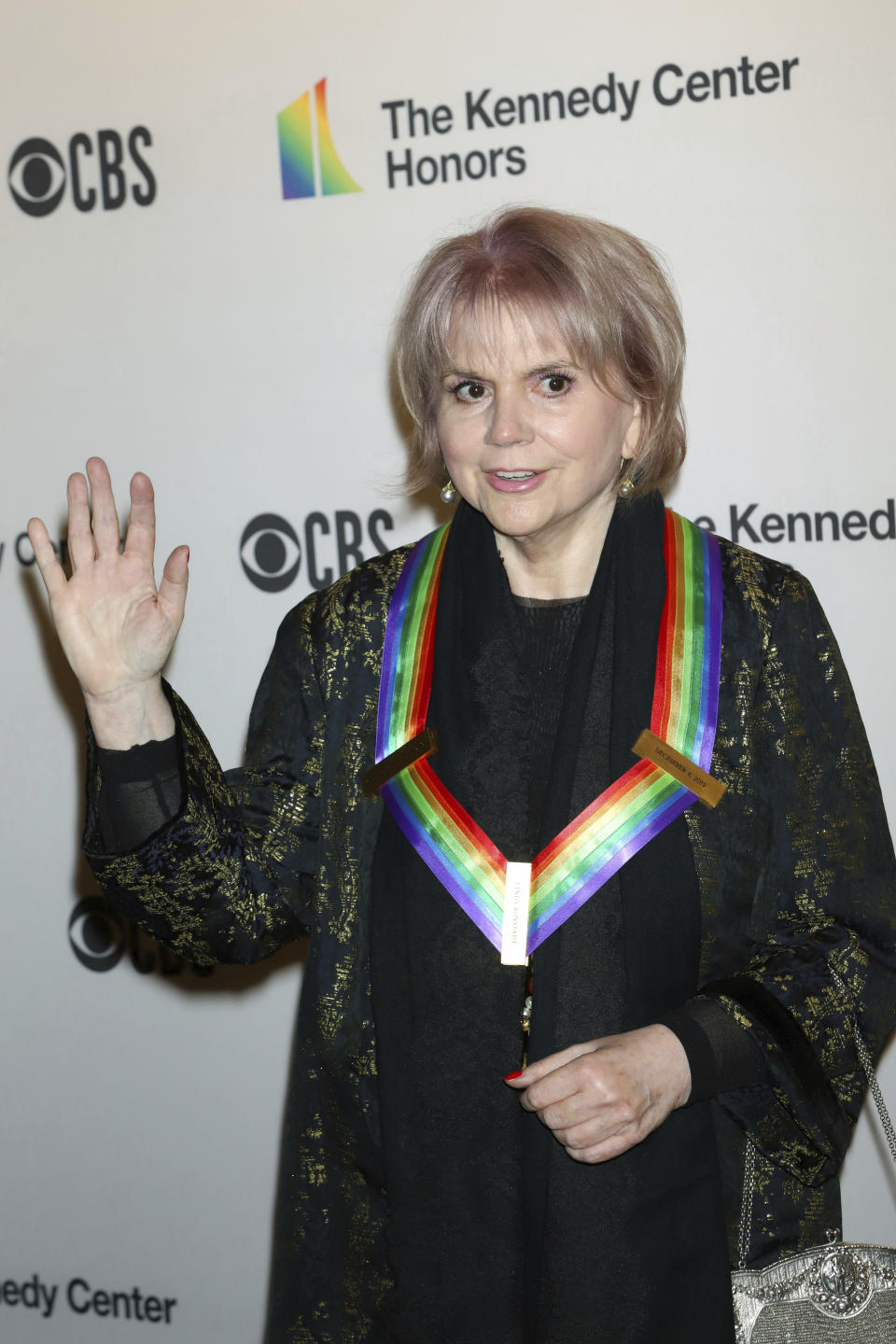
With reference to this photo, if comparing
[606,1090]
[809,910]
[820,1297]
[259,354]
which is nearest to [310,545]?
[259,354]

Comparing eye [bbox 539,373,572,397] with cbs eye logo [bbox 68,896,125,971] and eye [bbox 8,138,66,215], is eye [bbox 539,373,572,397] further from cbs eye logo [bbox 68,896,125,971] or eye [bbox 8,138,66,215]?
cbs eye logo [bbox 68,896,125,971]

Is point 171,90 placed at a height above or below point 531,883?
above

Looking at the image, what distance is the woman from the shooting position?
1.37m

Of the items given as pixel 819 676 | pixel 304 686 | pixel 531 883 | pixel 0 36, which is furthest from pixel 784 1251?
pixel 0 36

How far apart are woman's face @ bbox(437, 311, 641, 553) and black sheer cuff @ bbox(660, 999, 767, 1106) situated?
57 centimetres

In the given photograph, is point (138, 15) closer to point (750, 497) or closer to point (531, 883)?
point (750, 497)

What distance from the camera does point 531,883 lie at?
142cm

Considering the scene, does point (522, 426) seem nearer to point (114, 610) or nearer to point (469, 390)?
point (469, 390)

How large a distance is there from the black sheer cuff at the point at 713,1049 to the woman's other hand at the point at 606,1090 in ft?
0.04

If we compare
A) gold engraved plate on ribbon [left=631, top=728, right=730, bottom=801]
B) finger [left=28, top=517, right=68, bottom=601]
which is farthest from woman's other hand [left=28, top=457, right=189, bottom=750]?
gold engraved plate on ribbon [left=631, top=728, right=730, bottom=801]

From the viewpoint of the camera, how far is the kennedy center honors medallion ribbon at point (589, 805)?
1.42 metres

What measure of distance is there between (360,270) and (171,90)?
502 mm

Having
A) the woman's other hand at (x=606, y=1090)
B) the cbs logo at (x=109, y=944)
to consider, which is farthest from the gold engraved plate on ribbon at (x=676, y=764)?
the cbs logo at (x=109, y=944)

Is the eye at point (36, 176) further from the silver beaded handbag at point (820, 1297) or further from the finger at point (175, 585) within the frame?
the silver beaded handbag at point (820, 1297)
